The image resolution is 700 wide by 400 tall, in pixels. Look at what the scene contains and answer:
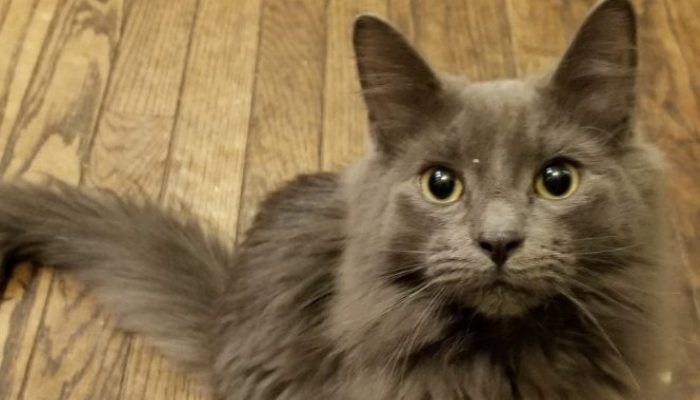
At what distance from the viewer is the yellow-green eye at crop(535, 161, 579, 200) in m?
1.03

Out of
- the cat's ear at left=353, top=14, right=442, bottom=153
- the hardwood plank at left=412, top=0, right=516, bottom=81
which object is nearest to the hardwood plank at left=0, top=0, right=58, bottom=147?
the hardwood plank at left=412, top=0, right=516, bottom=81

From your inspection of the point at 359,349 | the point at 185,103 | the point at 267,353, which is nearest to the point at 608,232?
the point at 359,349

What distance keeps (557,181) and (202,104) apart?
1.13 metres

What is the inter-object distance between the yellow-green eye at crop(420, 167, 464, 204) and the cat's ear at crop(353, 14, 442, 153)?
7 centimetres

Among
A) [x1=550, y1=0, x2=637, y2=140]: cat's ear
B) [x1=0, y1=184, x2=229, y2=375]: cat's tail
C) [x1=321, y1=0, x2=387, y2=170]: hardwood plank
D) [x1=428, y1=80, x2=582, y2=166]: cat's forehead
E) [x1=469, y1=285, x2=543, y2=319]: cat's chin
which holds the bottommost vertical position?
[x1=0, y1=184, x2=229, y2=375]: cat's tail

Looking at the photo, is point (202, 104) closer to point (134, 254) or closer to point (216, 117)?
point (216, 117)

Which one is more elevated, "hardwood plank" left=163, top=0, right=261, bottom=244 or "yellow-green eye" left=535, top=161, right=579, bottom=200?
"yellow-green eye" left=535, top=161, right=579, bottom=200

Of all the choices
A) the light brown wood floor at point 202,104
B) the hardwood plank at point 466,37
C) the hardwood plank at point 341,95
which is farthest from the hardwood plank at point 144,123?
the hardwood plank at point 466,37

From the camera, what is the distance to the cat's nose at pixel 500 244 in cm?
96

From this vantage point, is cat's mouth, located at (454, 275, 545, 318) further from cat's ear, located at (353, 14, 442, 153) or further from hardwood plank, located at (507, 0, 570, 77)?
hardwood plank, located at (507, 0, 570, 77)

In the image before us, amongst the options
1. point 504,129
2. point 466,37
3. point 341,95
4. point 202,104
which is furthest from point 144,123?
point 504,129

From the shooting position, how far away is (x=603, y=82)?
1095 mm

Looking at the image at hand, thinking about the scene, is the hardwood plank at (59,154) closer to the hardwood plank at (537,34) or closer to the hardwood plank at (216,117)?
the hardwood plank at (216,117)

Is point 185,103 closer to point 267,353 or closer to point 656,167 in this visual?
point 267,353
